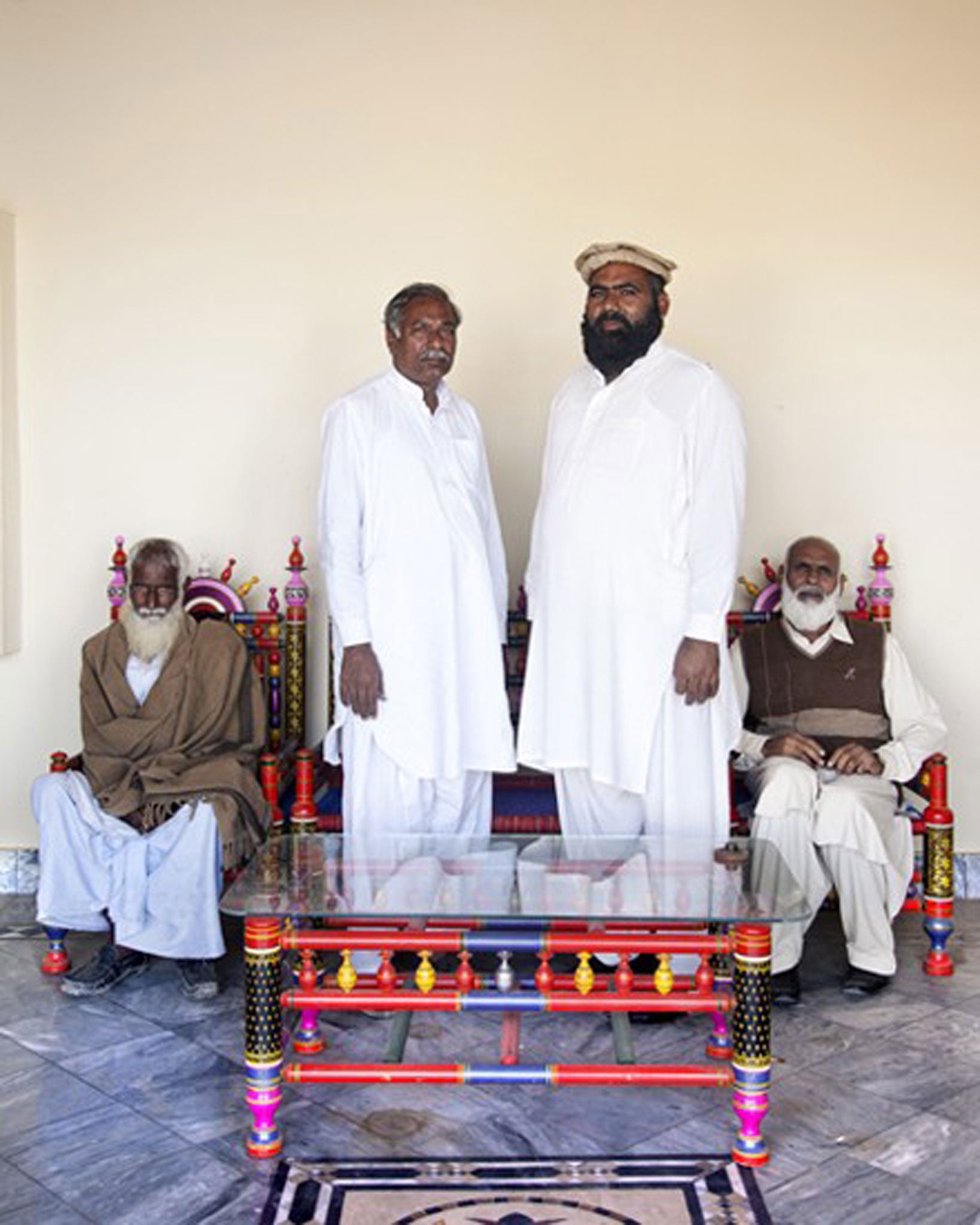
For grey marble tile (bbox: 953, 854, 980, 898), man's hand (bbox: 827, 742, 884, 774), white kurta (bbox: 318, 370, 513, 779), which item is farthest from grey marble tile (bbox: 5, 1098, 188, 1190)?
grey marble tile (bbox: 953, 854, 980, 898)

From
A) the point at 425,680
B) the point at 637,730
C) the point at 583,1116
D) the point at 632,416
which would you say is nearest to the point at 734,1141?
the point at 583,1116

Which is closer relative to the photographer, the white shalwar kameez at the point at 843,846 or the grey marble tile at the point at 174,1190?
the grey marble tile at the point at 174,1190

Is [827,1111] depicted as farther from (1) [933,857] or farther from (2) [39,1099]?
(2) [39,1099]

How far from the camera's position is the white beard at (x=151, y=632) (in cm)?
443

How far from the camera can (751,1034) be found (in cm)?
300

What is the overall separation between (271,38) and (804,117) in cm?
168

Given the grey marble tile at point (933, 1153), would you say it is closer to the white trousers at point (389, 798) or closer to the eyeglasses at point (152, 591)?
the white trousers at point (389, 798)

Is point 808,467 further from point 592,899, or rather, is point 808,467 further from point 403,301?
point 592,899

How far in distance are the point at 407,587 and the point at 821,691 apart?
1308 mm

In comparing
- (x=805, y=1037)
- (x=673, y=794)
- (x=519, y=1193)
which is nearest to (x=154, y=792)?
(x=673, y=794)

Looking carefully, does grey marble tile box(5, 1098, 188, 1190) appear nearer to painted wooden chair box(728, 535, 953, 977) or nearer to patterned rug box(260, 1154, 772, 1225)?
patterned rug box(260, 1154, 772, 1225)

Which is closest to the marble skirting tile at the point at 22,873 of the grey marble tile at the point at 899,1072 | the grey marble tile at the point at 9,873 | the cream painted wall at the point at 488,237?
the grey marble tile at the point at 9,873

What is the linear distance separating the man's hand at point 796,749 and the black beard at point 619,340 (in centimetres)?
113

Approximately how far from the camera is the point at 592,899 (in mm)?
3146
